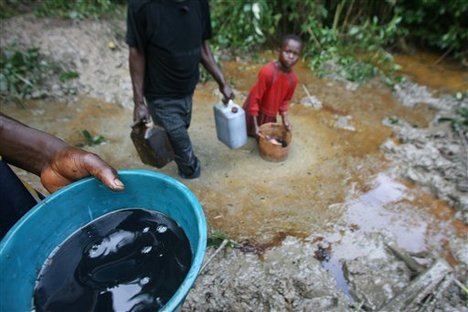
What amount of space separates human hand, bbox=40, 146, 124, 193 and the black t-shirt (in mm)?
1343

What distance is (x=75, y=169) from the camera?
1.57 metres

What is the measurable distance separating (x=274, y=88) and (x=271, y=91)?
1.8 inches

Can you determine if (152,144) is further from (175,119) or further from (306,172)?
(306,172)

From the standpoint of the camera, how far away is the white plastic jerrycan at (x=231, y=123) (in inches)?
136

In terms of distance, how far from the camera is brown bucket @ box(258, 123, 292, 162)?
3.74 m

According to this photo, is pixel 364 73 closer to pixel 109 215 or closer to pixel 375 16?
pixel 375 16

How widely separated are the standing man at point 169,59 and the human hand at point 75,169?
1.28 m

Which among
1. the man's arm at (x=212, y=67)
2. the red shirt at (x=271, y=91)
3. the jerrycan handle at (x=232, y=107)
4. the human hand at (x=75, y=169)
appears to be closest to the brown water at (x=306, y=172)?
the red shirt at (x=271, y=91)

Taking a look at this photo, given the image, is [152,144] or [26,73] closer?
[152,144]

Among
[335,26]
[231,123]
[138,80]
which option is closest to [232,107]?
[231,123]

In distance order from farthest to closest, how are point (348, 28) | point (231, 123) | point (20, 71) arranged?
point (348, 28) → point (20, 71) → point (231, 123)

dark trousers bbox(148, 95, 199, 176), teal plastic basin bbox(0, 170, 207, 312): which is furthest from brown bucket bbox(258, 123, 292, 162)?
teal plastic basin bbox(0, 170, 207, 312)

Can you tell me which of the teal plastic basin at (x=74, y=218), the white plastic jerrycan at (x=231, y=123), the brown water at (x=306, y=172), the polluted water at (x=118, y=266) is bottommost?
the brown water at (x=306, y=172)

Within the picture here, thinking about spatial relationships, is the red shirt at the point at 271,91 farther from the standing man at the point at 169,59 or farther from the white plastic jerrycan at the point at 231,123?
the standing man at the point at 169,59
